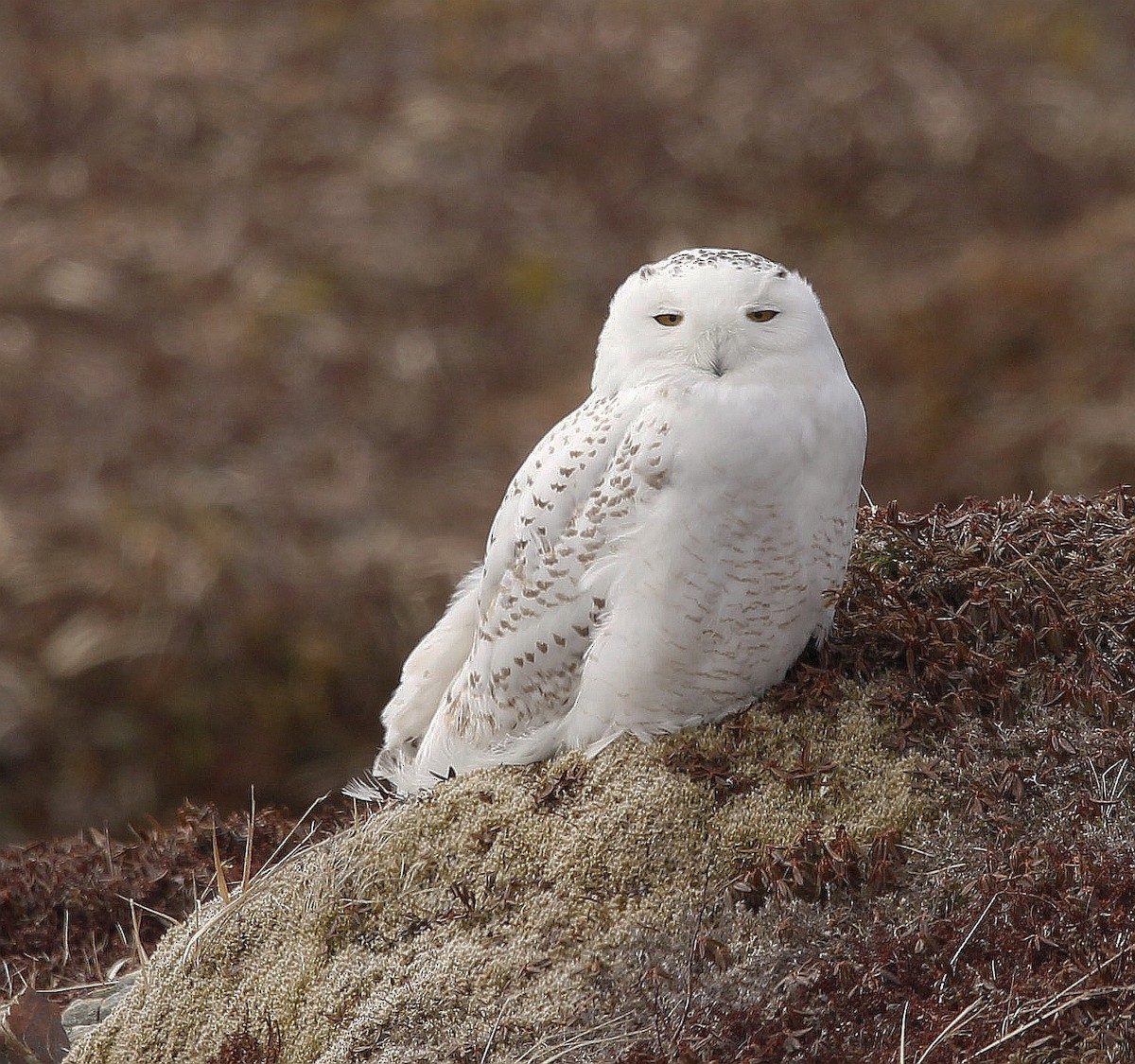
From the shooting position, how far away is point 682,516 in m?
3.22

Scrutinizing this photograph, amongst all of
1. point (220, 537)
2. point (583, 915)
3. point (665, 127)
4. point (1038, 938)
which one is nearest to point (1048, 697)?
point (1038, 938)

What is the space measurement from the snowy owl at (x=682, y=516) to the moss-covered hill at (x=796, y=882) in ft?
0.47

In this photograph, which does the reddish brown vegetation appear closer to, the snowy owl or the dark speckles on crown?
the snowy owl

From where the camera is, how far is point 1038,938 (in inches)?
107

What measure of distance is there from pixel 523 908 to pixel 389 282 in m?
8.46

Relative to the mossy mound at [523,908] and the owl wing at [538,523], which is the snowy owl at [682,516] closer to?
the owl wing at [538,523]

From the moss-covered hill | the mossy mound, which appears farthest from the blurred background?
the moss-covered hill

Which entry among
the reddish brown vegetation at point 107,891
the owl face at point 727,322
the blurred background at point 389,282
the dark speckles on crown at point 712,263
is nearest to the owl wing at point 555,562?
the owl face at point 727,322

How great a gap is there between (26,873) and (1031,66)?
10.8m

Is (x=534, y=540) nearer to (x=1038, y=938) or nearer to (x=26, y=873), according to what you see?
(x=1038, y=938)

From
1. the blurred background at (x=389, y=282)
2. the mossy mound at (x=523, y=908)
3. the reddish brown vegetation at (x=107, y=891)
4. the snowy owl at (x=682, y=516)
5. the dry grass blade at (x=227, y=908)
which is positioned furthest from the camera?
the blurred background at (x=389, y=282)

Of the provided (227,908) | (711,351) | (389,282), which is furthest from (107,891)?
(389,282)

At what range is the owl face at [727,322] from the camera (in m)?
3.24

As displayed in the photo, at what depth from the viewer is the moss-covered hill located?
9.02ft
